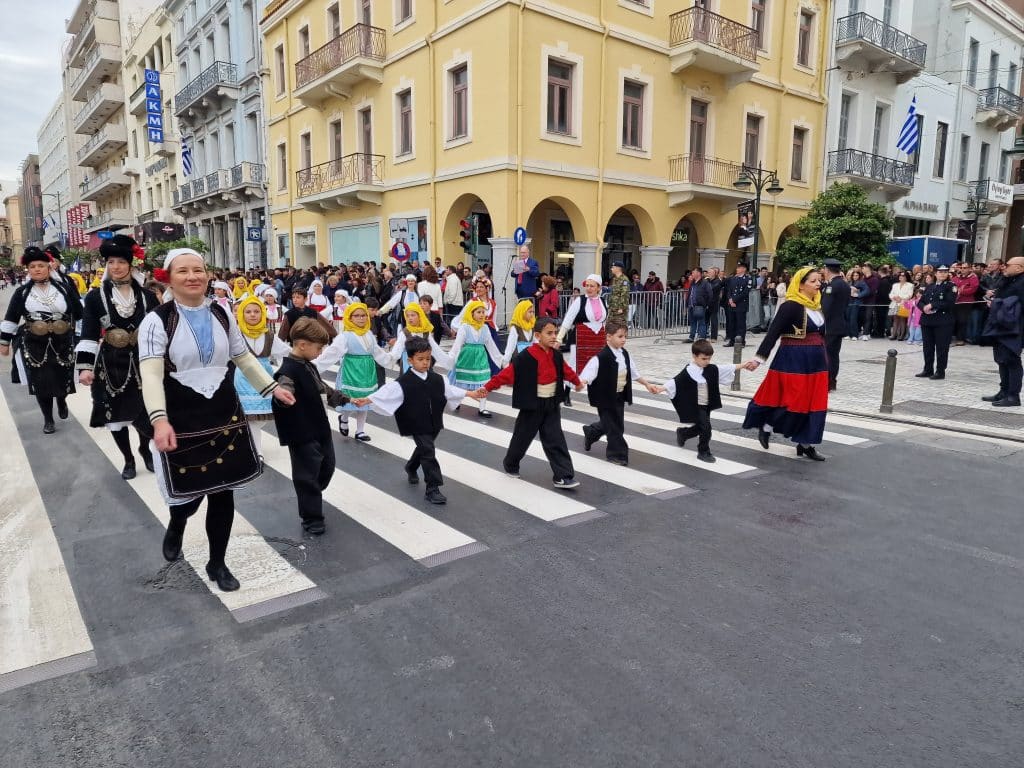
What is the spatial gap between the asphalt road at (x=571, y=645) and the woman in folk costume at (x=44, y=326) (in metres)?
2.82

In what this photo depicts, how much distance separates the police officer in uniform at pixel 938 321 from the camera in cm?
1184

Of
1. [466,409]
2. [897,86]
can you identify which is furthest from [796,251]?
[466,409]

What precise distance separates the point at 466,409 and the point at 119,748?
7.16 m

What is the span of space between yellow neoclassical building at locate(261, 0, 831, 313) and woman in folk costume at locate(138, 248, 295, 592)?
1487cm

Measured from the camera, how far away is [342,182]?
2352cm

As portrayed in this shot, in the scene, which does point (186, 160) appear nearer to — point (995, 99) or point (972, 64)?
point (972, 64)

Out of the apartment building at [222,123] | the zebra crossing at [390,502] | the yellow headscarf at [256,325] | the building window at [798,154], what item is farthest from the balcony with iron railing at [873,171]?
the yellow headscarf at [256,325]

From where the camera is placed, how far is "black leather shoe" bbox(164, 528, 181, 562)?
443 centimetres

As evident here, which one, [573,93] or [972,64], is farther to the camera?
[972,64]

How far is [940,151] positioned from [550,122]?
69.3 ft

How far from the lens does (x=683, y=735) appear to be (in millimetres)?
2887

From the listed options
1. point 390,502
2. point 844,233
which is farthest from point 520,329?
point 844,233

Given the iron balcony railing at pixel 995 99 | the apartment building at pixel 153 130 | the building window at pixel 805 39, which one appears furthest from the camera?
the apartment building at pixel 153 130

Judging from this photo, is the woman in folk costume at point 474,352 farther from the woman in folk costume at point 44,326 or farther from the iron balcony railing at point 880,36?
the iron balcony railing at point 880,36
